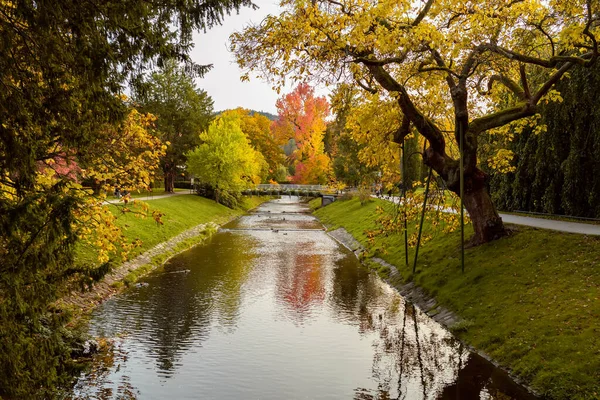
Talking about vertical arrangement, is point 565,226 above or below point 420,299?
above


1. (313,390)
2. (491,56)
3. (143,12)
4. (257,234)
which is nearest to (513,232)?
(491,56)

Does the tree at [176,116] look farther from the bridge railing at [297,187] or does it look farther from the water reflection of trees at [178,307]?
the water reflection of trees at [178,307]

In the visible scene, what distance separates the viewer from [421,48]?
49.3 ft

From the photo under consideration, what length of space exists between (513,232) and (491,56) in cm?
689

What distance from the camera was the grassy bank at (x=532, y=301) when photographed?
33.6ft

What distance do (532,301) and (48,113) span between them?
491 inches

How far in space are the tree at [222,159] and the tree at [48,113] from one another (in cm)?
4526

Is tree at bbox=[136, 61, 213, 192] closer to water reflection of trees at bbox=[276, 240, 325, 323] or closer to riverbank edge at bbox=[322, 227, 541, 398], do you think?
water reflection of trees at bbox=[276, 240, 325, 323]

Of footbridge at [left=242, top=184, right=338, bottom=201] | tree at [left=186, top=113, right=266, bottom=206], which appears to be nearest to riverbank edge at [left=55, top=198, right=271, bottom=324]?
tree at [left=186, top=113, right=266, bottom=206]

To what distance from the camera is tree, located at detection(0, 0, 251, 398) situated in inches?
256

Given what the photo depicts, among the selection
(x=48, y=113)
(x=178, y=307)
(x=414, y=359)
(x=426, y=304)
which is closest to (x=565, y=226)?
(x=426, y=304)

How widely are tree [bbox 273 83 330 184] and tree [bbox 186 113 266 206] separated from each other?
77.5 ft

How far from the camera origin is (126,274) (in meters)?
21.0

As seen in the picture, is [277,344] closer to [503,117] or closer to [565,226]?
[503,117]
